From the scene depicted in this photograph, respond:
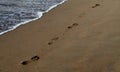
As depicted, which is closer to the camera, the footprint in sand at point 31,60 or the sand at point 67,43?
the sand at point 67,43

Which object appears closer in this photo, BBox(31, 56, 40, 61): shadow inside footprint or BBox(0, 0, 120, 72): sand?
BBox(0, 0, 120, 72): sand

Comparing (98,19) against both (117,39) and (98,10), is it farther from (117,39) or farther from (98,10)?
(117,39)

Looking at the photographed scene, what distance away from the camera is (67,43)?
511cm

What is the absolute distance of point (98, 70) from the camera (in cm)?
400

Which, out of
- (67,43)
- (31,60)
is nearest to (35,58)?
(31,60)

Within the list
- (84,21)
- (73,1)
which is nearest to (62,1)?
(73,1)

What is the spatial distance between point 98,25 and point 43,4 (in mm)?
3639

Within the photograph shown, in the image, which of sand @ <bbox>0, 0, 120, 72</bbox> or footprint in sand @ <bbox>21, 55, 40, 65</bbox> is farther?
footprint in sand @ <bbox>21, 55, 40, 65</bbox>

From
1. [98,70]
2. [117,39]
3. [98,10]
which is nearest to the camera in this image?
[98,70]

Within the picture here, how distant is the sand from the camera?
168 inches

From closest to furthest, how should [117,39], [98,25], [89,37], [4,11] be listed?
[117,39], [89,37], [98,25], [4,11]

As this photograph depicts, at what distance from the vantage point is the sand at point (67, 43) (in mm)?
4277

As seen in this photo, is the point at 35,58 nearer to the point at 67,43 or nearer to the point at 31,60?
the point at 31,60

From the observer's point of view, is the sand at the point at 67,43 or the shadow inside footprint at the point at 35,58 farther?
the shadow inside footprint at the point at 35,58
